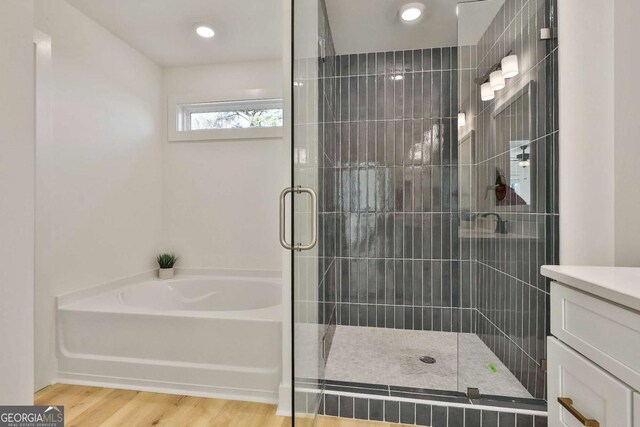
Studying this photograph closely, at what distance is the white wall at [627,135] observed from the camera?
124 centimetres

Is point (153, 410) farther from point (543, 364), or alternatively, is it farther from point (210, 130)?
point (210, 130)

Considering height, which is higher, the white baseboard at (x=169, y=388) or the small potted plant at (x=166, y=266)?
the small potted plant at (x=166, y=266)

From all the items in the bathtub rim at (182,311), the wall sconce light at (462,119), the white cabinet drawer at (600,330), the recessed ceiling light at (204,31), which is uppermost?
the recessed ceiling light at (204,31)

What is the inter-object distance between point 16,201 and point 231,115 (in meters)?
2.48

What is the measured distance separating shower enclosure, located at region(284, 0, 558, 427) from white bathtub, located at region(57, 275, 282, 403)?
351mm

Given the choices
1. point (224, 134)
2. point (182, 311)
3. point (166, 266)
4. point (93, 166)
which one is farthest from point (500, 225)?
point (93, 166)

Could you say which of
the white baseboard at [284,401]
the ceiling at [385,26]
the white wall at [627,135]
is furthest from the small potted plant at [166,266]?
the white wall at [627,135]

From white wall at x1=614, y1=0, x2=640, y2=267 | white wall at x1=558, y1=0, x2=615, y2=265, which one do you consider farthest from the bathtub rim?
white wall at x1=614, y1=0, x2=640, y2=267

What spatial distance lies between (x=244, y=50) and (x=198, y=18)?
0.48 m

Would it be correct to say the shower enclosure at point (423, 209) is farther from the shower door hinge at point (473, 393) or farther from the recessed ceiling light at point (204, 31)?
the recessed ceiling light at point (204, 31)

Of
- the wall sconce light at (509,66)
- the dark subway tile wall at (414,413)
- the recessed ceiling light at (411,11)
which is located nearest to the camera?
the dark subway tile wall at (414,413)

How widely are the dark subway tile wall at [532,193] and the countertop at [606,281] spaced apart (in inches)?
21.0

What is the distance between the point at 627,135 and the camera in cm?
127

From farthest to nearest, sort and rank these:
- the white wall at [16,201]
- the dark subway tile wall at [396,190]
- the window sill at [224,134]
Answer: the window sill at [224,134]
the dark subway tile wall at [396,190]
the white wall at [16,201]
